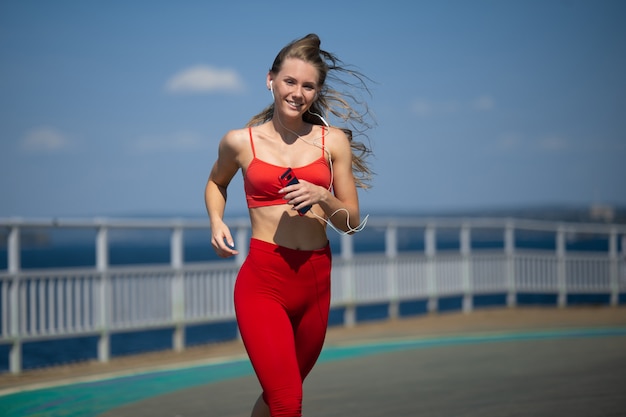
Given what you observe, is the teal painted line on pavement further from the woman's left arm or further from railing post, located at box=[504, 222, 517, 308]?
railing post, located at box=[504, 222, 517, 308]

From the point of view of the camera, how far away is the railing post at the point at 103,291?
1248cm

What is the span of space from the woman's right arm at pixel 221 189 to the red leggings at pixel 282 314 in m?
0.17

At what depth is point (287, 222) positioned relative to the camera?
483 centimetres

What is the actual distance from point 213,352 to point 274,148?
30.0ft

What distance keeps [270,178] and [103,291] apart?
817 cm

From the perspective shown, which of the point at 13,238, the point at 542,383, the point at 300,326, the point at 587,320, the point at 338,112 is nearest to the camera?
the point at 300,326

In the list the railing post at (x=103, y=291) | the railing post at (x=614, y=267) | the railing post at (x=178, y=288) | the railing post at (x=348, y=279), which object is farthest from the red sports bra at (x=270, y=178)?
the railing post at (x=614, y=267)

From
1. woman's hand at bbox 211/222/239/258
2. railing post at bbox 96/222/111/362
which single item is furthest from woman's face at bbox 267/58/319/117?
railing post at bbox 96/222/111/362

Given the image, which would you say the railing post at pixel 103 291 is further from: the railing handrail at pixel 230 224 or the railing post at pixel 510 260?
the railing post at pixel 510 260

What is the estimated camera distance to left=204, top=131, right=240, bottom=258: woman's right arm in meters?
4.91

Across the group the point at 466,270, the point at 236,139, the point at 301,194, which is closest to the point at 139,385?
the point at 236,139

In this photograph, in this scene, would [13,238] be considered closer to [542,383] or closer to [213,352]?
[213,352]

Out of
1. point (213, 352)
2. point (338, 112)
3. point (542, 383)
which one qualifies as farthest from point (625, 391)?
point (213, 352)

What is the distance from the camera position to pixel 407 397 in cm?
863
